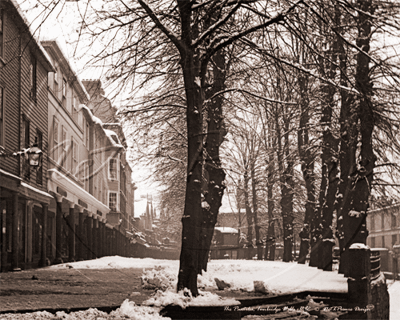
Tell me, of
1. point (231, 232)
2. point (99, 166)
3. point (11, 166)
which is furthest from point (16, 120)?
point (231, 232)

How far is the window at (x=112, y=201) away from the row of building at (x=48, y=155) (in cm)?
8

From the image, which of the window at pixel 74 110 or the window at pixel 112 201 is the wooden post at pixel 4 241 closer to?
the window at pixel 74 110

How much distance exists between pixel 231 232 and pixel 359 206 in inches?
1244

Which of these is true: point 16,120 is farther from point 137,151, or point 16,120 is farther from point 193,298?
point 193,298

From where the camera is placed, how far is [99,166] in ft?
128

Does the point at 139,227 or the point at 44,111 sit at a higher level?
the point at 44,111

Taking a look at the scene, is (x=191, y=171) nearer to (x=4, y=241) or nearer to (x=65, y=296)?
(x=65, y=296)

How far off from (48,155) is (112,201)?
15.3m

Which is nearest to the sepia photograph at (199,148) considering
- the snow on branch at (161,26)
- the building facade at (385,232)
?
the snow on branch at (161,26)

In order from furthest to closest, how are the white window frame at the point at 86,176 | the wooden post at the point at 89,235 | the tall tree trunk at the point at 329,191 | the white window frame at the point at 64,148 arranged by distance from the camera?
1. the white window frame at the point at 86,176
2. the wooden post at the point at 89,235
3. the white window frame at the point at 64,148
4. the tall tree trunk at the point at 329,191

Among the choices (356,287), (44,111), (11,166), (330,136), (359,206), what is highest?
(44,111)

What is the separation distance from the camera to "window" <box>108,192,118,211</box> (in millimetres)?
39794

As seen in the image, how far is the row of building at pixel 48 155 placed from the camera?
1806 centimetres

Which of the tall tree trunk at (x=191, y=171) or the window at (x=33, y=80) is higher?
the window at (x=33, y=80)
